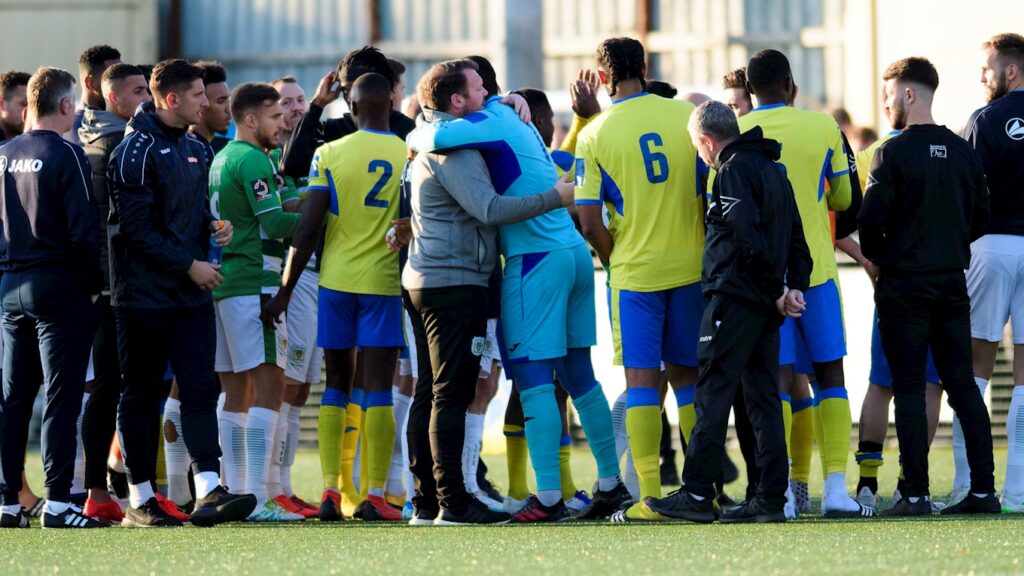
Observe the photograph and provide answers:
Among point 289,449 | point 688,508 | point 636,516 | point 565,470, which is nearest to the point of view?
point 688,508

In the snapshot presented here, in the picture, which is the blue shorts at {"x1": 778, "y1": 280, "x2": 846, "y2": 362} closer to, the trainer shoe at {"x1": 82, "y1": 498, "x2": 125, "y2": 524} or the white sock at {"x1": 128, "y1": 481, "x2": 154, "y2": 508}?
the white sock at {"x1": 128, "y1": 481, "x2": 154, "y2": 508}

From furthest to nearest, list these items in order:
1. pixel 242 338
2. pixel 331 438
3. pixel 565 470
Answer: pixel 565 470, pixel 331 438, pixel 242 338

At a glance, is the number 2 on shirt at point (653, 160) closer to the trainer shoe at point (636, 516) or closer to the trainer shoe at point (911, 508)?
the trainer shoe at point (636, 516)

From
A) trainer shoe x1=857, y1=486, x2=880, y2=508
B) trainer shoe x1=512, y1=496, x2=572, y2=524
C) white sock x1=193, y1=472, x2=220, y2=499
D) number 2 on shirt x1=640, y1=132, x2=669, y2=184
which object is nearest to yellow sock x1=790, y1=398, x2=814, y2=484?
trainer shoe x1=857, y1=486, x2=880, y2=508

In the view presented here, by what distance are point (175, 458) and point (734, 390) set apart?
3.00 m

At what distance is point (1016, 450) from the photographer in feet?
25.4

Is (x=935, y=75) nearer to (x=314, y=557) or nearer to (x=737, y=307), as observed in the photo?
(x=737, y=307)

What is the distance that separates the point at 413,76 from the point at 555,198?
22.6 meters

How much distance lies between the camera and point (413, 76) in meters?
29.6

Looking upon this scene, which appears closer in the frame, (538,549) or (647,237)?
(538,549)

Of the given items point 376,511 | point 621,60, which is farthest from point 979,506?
point 376,511

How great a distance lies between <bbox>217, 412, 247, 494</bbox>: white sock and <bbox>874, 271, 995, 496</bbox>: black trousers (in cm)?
313

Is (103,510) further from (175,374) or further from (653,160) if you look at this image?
(653,160)

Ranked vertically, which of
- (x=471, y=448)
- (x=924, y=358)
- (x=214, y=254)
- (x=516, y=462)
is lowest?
(x=516, y=462)
